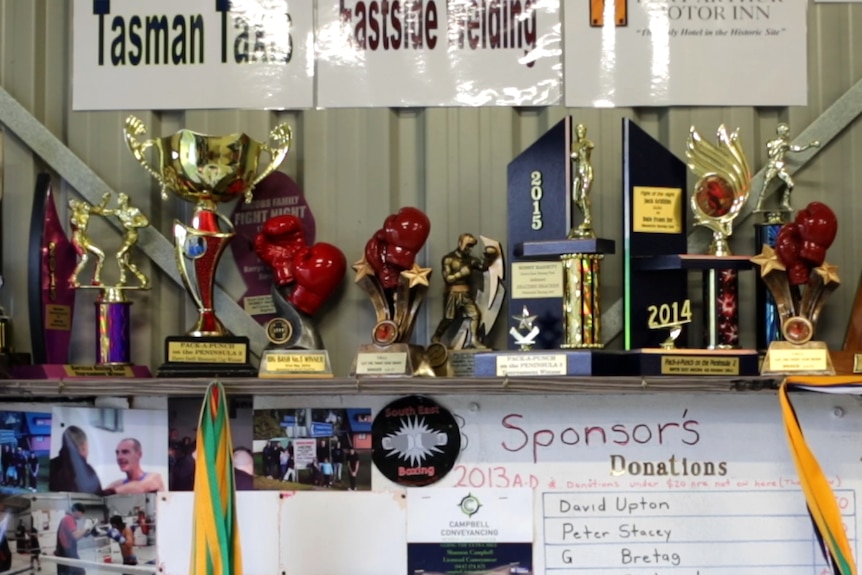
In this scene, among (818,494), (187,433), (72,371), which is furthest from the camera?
(187,433)

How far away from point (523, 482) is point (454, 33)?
66 centimetres

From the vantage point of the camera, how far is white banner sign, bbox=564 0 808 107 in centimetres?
161

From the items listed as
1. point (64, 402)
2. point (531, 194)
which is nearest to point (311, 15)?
point (531, 194)

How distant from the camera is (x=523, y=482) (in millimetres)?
1562

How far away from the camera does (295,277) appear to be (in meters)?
1.54

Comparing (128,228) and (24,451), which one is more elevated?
(128,228)

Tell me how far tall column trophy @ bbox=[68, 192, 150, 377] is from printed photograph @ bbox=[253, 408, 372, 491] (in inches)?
7.8

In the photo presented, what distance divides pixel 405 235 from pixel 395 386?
206 mm

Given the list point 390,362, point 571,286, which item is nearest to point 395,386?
point 390,362

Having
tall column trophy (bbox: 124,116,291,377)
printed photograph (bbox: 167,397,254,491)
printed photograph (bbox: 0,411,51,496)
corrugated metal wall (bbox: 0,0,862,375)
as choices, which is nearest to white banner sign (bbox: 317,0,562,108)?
corrugated metal wall (bbox: 0,0,862,375)

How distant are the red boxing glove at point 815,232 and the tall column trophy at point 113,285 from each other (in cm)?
90

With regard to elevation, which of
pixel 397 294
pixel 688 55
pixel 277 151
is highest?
pixel 688 55

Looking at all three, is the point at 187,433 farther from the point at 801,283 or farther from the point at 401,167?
the point at 801,283

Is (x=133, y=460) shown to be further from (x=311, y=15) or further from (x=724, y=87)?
(x=724, y=87)
